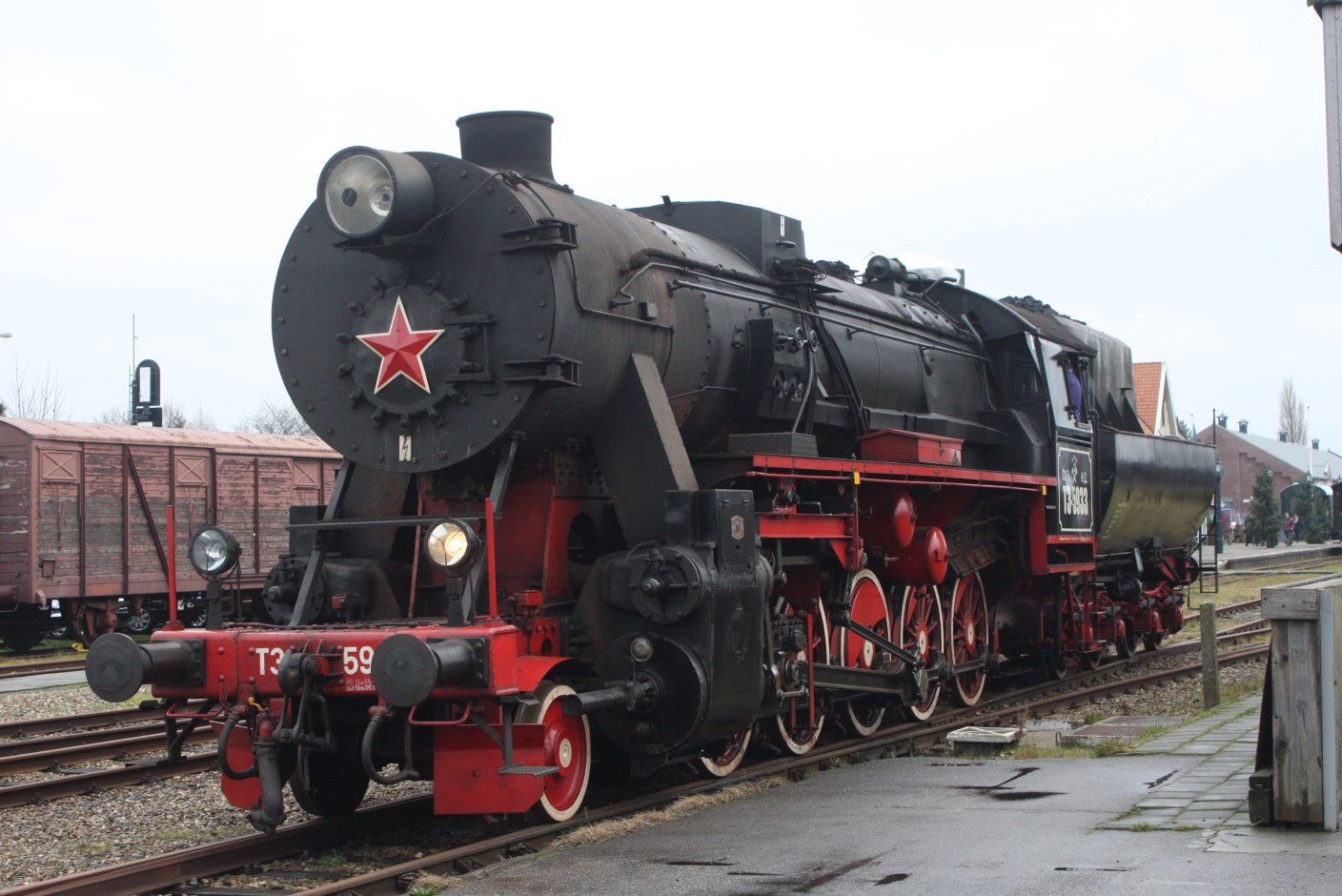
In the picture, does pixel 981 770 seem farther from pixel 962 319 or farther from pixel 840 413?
pixel 962 319

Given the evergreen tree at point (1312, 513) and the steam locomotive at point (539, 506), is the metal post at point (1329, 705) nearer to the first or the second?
the steam locomotive at point (539, 506)

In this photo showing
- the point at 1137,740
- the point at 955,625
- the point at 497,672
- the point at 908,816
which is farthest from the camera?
the point at 955,625

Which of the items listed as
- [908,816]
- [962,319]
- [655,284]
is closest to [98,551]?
[962,319]

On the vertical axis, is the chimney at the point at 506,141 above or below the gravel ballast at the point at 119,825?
above

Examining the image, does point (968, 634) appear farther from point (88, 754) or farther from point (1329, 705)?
point (88, 754)

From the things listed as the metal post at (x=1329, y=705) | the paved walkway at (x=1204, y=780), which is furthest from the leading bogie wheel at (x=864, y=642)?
the metal post at (x=1329, y=705)

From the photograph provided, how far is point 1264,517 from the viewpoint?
64.9 m

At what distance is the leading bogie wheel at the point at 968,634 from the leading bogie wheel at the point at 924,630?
0.89 feet

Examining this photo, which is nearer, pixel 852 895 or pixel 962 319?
pixel 852 895

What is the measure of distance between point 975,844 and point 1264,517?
209 feet

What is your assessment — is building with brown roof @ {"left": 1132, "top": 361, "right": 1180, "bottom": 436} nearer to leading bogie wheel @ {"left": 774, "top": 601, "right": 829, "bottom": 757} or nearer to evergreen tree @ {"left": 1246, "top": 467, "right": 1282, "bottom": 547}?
evergreen tree @ {"left": 1246, "top": 467, "right": 1282, "bottom": 547}

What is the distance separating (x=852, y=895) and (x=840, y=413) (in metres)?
5.46

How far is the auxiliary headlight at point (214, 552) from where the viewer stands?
8.05 m

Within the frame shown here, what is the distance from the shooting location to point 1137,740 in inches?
410
